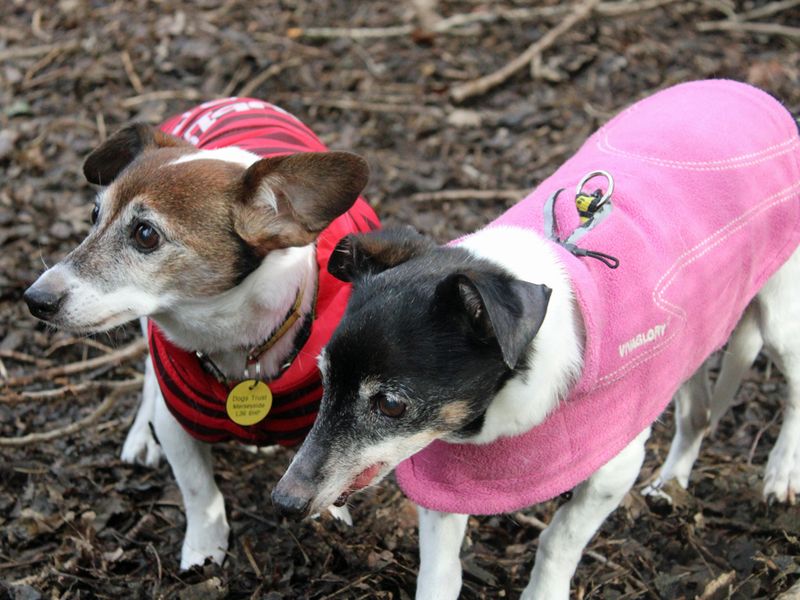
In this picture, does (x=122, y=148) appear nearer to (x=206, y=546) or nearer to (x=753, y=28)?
(x=206, y=546)

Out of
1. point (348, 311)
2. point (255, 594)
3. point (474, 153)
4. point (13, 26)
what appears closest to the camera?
point (348, 311)

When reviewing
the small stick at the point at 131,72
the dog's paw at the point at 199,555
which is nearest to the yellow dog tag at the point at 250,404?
the dog's paw at the point at 199,555

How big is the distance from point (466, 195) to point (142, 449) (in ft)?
8.39

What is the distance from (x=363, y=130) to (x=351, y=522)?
334cm

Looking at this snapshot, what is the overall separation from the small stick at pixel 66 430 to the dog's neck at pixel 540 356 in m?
2.34

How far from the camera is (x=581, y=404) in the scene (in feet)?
9.36

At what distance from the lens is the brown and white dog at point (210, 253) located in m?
3.28

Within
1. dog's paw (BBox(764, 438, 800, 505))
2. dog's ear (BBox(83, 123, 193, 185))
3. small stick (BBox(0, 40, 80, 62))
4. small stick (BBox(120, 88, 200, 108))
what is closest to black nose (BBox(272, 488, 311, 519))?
dog's ear (BBox(83, 123, 193, 185))

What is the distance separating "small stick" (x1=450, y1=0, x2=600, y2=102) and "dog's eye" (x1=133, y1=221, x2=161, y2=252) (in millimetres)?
Result: 3843

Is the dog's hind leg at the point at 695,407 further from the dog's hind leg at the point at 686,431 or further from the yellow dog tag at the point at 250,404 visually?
the yellow dog tag at the point at 250,404

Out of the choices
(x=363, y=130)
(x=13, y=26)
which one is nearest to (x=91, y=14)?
(x=13, y=26)

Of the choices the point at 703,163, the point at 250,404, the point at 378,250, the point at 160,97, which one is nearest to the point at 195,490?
the point at 250,404

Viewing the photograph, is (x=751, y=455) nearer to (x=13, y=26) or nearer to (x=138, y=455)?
(x=138, y=455)

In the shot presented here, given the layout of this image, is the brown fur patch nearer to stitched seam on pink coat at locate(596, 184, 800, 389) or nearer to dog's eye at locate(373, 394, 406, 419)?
dog's eye at locate(373, 394, 406, 419)
